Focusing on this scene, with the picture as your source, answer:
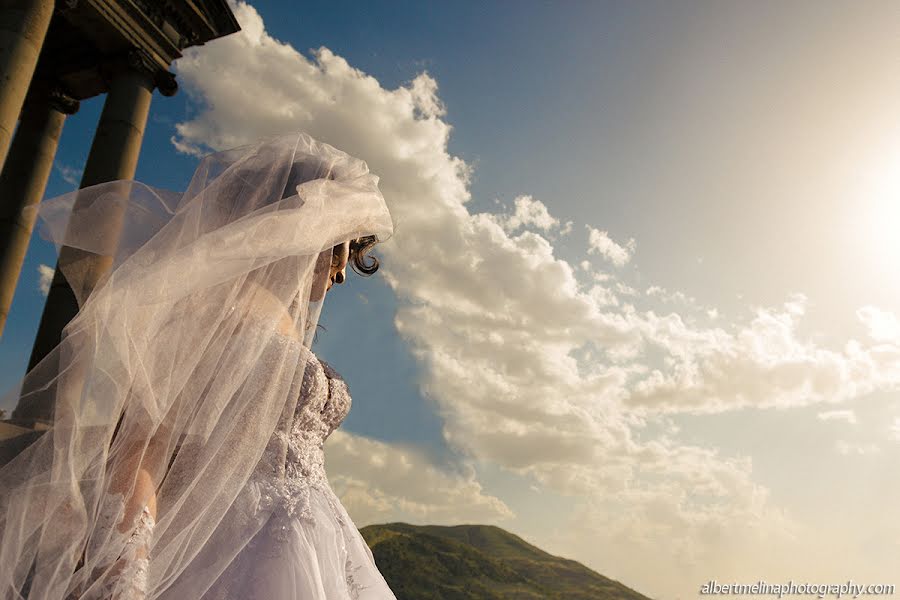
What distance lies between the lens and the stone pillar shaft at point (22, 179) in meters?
13.2

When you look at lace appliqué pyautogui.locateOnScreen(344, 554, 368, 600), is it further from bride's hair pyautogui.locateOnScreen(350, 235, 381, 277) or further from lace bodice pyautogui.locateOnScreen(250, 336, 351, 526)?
bride's hair pyautogui.locateOnScreen(350, 235, 381, 277)

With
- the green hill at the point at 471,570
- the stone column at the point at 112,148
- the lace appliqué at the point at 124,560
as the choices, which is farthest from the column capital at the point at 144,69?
the green hill at the point at 471,570

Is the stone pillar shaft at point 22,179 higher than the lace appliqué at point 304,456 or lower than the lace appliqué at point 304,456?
higher

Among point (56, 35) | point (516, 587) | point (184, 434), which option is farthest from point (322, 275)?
point (516, 587)

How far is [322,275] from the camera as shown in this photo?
11.3 feet

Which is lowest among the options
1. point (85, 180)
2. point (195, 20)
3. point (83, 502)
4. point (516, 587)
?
point (516, 587)

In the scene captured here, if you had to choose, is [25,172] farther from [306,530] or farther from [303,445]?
[306,530]

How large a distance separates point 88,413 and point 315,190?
1.50 m

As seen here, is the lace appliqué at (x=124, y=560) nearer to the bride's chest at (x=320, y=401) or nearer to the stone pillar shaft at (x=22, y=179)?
the bride's chest at (x=320, y=401)

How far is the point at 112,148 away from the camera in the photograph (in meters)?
12.5

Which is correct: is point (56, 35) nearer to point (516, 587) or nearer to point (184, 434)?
point (184, 434)

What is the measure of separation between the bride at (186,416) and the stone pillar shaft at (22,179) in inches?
484

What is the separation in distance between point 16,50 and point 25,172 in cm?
544

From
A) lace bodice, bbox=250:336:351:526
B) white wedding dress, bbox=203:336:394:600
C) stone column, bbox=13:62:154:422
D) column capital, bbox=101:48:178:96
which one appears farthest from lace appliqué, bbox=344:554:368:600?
column capital, bbox=101:48:178:96
